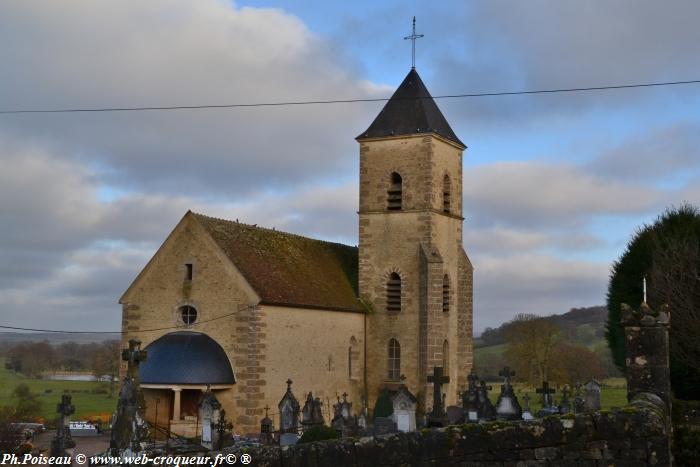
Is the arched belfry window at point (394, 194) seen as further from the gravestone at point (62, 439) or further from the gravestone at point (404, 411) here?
the gravestone at point (62, 439)

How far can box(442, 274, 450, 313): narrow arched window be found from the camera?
34.4 metres

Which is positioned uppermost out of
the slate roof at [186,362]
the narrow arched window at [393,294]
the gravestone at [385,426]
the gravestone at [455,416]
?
the narrow arched window at [393,294]

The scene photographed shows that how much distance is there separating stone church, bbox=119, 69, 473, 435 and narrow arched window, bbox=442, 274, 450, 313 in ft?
0.30

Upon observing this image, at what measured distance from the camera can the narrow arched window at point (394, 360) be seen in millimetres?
33250

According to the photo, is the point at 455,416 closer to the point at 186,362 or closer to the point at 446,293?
the point at 186,362

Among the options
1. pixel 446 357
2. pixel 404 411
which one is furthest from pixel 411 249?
pixel 404 411

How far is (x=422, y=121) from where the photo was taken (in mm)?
34250

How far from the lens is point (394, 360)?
1314 inches

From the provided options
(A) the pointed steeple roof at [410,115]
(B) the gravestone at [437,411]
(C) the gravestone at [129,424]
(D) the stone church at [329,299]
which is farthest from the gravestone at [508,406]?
(A) the pointed steeple roof at [410,115]

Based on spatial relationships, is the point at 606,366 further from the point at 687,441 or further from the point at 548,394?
the point at 687,441

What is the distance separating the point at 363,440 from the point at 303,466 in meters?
0.63

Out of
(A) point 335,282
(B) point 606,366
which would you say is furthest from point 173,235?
(B) point 606,366

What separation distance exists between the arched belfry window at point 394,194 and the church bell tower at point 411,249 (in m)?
0.04

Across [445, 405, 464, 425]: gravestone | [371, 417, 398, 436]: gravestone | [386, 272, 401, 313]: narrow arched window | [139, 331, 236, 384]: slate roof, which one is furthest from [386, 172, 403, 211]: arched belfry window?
[371, 417, 398, 436]: gravestone
